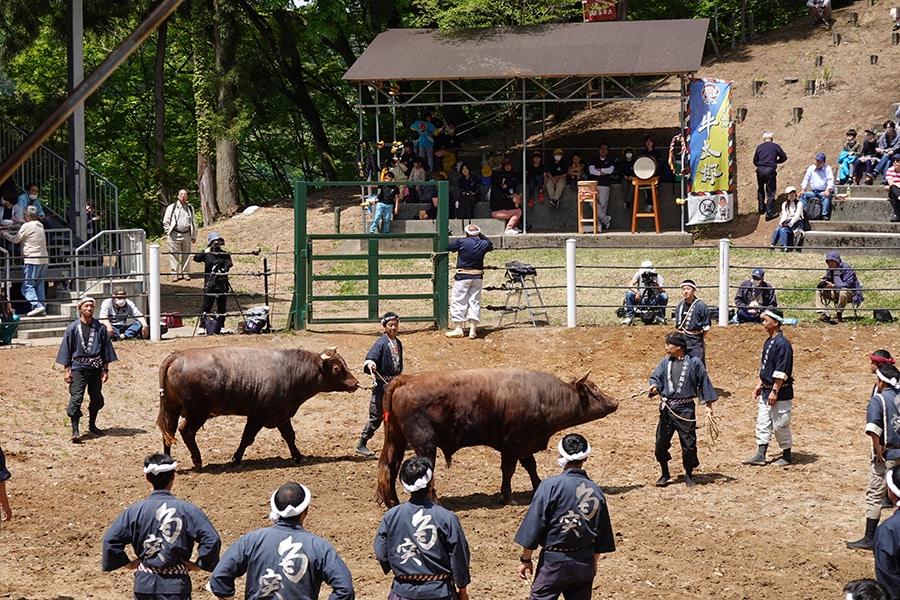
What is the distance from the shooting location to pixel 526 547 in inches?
332

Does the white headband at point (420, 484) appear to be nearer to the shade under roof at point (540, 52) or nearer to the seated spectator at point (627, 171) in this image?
the shade under roof at point (540, 52)

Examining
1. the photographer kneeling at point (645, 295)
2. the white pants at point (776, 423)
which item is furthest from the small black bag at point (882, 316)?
the white pants at point (776, 423)

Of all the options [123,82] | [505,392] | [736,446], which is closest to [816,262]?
[736,446]

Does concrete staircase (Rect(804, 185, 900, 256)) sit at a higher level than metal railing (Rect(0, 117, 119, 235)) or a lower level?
lower

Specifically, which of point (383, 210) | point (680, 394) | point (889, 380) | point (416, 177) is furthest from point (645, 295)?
point (889, 380)

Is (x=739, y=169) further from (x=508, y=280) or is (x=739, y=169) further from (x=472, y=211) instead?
(x=508, y=280)

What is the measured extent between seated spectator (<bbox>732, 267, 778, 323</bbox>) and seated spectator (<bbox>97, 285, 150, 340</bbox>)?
9.42m

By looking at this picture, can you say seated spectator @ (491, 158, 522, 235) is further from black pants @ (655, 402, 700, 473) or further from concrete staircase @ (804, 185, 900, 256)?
black pants @ (655, 402, 700, 473)

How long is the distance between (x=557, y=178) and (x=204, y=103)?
1109 centimetres

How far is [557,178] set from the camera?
28.2 metres

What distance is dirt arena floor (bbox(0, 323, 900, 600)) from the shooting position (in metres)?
10.8

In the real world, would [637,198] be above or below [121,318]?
above

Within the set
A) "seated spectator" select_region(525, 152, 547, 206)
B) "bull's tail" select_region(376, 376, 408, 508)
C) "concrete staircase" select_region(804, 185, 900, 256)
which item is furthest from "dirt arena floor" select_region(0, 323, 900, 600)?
"seated spectator" select_region(525, 152, 547, 206)

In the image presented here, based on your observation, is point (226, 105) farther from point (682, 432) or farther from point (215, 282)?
point (682, 432)
